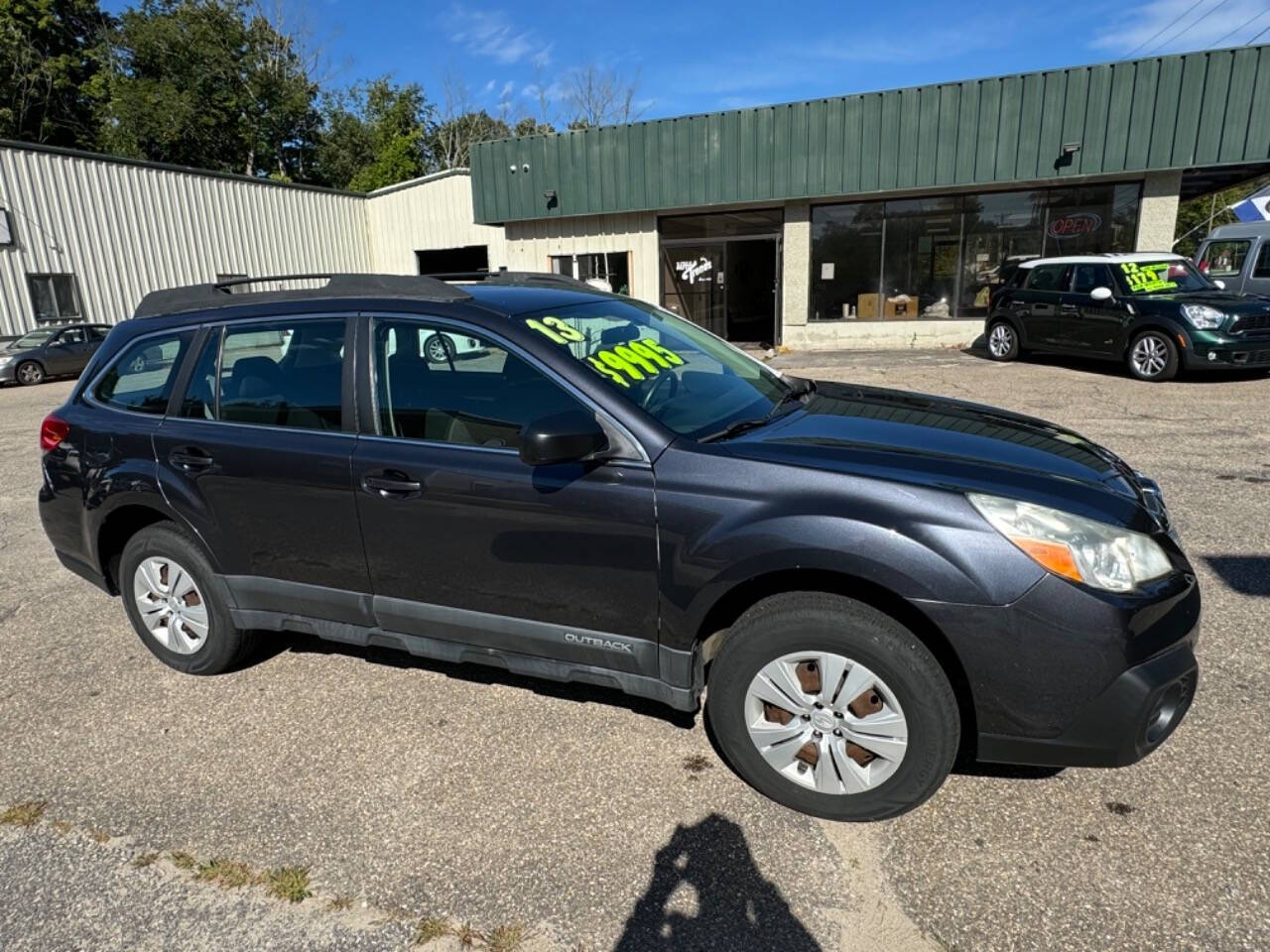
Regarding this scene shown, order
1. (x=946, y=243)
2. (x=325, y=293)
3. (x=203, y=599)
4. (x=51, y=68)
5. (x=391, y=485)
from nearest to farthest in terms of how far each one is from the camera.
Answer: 1. (x=391, y=485)
2. (x=325, y=293)
3. (x=203, y=599)
4. (x=946, y=243)
5. (x=51, y=68)

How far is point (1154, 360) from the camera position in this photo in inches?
426

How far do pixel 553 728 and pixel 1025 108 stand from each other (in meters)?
15.3

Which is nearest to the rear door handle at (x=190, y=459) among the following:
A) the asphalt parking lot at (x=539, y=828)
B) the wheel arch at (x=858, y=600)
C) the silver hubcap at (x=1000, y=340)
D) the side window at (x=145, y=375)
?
the side window at (x=145, y=375)

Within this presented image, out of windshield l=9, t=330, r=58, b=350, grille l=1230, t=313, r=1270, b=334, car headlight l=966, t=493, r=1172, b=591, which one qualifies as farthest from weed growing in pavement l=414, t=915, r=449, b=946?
windshield l=9, t=330, r=58, b=350

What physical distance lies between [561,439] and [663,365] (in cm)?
84

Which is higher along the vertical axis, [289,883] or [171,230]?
[171,230]

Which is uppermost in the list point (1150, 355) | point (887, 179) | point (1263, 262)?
point (887, 179)

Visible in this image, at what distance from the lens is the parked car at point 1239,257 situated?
13.0m

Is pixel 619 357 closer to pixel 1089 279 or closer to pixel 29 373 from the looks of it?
pixel 1089 279

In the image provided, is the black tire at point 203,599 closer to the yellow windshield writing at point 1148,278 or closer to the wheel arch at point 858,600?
the wheel arch at point 858,600

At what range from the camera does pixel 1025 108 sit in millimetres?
14203

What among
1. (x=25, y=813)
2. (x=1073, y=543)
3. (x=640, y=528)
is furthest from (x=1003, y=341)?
(x=25, y=813)

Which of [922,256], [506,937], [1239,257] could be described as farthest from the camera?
[922,256]

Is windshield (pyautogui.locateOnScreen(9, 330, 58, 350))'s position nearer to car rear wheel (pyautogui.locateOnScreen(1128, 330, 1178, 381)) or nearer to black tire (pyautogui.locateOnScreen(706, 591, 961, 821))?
black tire (pyautogui.locateOnScreen(706, 591, 961, 821))
